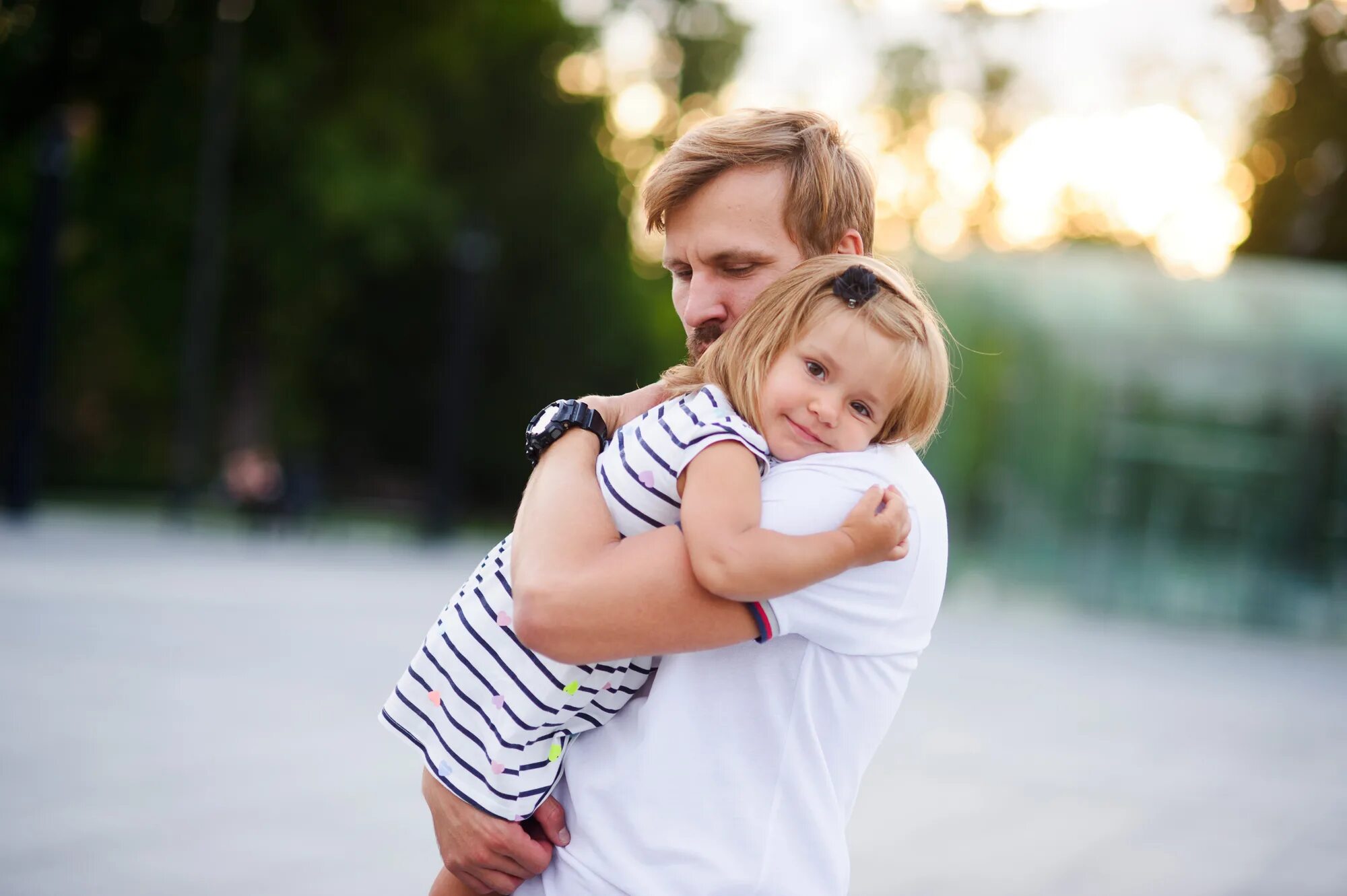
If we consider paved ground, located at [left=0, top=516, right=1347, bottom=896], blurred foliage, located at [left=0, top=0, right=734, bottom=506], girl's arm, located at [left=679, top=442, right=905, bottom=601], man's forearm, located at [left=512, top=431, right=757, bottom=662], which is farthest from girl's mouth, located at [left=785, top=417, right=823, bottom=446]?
blurred foliage, located at [left=0, top=0, right=734, bottom=506]

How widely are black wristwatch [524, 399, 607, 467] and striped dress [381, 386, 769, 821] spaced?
0.10 m

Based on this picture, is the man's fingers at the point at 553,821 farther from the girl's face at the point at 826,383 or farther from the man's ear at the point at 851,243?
the man's ear at the point at 851,243

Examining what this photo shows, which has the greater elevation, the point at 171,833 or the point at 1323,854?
the point at 171,833

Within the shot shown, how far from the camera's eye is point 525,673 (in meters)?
1.79

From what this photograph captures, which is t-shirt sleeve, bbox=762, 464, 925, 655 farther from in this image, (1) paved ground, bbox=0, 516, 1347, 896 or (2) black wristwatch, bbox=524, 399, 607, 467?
(1) paved ground, bbox=0, 516, 1347, 896

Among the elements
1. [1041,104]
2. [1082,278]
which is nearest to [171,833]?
[1082,278]

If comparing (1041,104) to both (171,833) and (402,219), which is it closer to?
(402,219)

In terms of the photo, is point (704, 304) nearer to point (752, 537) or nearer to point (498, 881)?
point (752, 537)

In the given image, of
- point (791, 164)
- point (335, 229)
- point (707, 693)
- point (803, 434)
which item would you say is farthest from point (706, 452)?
point (335, 229)

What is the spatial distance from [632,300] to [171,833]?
28989 millimetres

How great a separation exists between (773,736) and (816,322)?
53 centimetres

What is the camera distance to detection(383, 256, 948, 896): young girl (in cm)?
174

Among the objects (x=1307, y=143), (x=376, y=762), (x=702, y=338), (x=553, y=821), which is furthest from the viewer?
(x=1307, y=143)

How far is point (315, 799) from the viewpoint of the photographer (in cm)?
582
